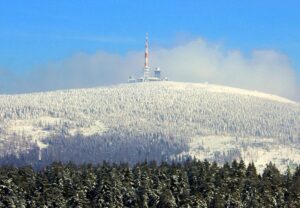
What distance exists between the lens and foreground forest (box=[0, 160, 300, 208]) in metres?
143

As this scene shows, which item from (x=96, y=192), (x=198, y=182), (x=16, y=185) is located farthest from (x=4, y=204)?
(x=198, y=182)

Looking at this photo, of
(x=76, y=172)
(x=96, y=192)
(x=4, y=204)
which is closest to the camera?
(x=4, y=204)

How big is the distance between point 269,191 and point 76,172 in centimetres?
3885

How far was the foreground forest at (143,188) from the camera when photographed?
468ft

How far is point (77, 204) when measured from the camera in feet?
469

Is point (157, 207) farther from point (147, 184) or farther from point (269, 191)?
point (269, 191)

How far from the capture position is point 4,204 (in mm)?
139625

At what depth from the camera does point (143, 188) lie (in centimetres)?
15225

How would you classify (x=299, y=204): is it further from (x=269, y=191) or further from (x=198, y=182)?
(x=198, y=182)

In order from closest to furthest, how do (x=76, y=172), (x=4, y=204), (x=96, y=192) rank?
1. (x=4, y=204)
2. (x=96, y=192)
3. (x=76, y=172)

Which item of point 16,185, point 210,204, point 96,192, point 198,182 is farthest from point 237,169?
point 16,185

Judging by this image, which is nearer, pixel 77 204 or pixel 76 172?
pixel 77 204

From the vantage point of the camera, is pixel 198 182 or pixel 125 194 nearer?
pixel 125 194

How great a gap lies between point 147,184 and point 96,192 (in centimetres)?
1040
